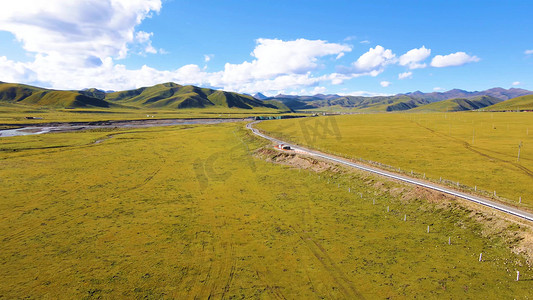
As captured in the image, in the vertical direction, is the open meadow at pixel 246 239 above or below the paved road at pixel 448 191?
below

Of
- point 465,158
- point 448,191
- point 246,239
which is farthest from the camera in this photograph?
point 465,158

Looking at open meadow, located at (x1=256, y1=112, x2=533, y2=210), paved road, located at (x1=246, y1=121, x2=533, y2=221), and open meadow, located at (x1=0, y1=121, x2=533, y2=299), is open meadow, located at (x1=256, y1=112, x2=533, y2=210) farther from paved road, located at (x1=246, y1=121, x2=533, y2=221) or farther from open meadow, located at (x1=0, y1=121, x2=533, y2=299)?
open meadow, located at (x1=0, y1=121, x2=533, y2=299)

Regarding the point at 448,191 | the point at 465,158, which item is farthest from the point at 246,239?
the point at 465,158

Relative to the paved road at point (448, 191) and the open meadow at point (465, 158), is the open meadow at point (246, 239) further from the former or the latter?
the open meadow at point (465, 158)

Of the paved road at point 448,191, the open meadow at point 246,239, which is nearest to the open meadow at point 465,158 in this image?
the paved road at point 448,191

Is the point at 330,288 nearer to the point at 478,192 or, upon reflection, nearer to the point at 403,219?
the point at 403,219

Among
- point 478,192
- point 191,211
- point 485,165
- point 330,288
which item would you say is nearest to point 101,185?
point 191,211

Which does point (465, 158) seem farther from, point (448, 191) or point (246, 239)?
point (246, 239)

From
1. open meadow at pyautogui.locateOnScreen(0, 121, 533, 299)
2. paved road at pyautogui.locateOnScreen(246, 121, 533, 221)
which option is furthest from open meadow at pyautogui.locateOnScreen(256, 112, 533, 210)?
open meadow at pyautogui.locateOnScreen(0, 121, 533, 299)
